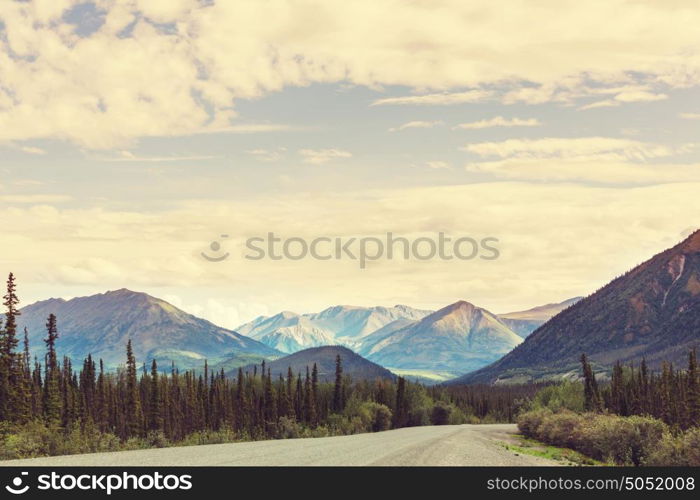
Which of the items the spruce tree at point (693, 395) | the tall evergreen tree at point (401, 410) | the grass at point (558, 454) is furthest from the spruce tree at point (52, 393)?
the spruce tree at point (693, 395)

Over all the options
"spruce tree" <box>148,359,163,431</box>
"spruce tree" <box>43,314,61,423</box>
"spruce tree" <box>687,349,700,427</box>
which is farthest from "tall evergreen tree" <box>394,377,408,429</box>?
"spruce tree" <box>43,314,61,423</box>

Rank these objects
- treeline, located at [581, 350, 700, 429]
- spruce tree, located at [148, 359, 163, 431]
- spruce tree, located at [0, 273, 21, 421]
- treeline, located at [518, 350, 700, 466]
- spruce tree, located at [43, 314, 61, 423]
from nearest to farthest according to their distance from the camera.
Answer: treeline, located at [518, 350, 700, 466] → spruce tree, located at [0, 273, 21, 421] → spruce tree, located at [43, 314, 61, 423] → treeline, located at [581, 350, 700, 429] → spruce tree, located at [148, 359, 163, 431]

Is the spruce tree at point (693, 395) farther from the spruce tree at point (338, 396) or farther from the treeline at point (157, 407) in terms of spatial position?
the spruce tree at point (338, 396)

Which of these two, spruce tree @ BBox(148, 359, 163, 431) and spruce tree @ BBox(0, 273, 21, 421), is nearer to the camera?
spruce tree @ BBox(0, 273, 21, 421)

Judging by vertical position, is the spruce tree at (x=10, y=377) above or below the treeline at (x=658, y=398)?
above

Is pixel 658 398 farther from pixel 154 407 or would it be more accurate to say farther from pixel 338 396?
pixel 154 407

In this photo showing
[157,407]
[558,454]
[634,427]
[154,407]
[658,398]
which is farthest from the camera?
[658,398]

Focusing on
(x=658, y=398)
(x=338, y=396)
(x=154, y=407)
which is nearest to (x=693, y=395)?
(x=658, y=398)

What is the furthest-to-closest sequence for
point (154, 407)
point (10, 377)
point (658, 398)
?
point (658, 398) → point (154, 407) → point (10, 377)

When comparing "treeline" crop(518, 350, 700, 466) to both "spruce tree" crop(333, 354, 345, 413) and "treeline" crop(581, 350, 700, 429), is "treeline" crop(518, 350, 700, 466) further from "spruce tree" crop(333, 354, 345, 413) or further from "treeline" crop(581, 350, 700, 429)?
"spruce tree" crop(333, 354, 345, 413)

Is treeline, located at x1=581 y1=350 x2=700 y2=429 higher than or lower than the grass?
lower

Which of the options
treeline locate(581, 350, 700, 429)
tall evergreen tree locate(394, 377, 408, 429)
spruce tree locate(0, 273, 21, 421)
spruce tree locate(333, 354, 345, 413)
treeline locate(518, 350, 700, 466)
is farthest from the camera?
tall evergreen tree locate(394, 377, 408, 429)

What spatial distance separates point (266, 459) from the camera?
28984 mm
